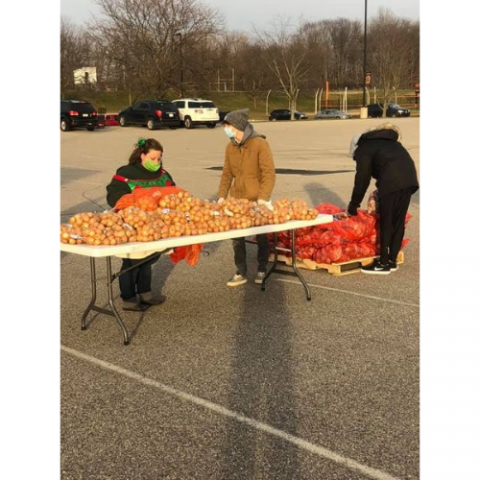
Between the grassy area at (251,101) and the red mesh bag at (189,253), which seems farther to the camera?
the grassy area at (251,101)

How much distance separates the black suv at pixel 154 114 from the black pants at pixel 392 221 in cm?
3190

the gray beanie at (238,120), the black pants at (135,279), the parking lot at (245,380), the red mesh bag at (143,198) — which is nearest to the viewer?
the parking lot at (245,380)

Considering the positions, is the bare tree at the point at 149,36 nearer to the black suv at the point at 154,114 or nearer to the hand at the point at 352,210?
the black suv at the point at 154,114

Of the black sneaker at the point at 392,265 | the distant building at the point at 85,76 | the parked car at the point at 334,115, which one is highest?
the distant building at the point at 85,76

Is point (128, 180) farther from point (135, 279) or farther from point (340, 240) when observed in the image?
point (340, 240)

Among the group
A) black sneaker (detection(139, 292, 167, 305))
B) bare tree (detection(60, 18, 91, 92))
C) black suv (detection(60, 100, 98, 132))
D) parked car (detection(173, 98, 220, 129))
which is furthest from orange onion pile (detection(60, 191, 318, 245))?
bare tree (detection(60, 18, 91, 92))

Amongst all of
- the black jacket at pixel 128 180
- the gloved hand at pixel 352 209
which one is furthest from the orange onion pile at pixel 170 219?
the gloved hand at pixel 352 209

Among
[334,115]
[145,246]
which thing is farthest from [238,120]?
[334,115]

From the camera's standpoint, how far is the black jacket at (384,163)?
7238mm

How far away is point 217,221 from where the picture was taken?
5.92 m

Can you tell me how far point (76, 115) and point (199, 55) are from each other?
29.7 m
